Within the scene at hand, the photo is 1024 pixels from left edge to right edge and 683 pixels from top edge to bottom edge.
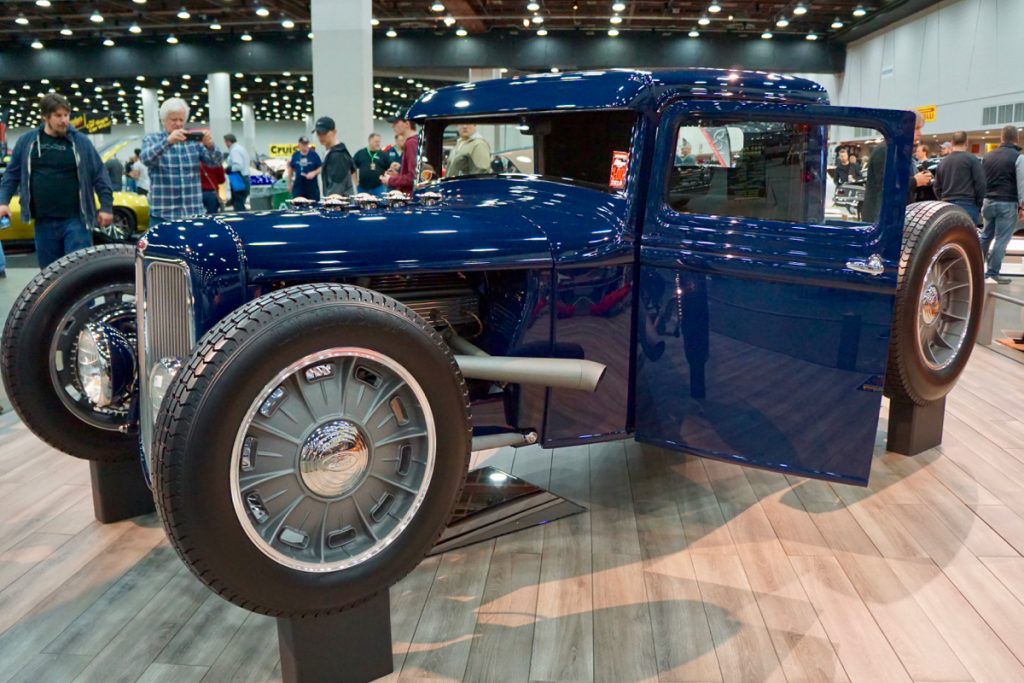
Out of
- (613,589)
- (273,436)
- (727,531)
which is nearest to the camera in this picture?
(273,436)

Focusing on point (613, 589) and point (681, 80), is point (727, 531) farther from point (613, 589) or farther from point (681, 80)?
point (681, 80)

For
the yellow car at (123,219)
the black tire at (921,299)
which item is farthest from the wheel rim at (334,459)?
the yellow car at (123,219)

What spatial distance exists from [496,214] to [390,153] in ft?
24.8

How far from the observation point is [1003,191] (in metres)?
9.45

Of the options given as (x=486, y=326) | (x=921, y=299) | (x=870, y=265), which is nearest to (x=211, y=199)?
(x=486, y=326)

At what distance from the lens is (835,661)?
256cm

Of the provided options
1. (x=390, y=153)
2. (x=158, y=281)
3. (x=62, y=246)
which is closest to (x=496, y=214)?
(x=158, y=281)

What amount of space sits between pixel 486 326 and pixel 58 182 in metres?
3.97

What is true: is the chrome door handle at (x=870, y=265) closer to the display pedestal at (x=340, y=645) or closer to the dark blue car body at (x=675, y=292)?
the dark blue car body at (x=675, y=292)

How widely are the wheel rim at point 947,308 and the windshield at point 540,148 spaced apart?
183 centimetres

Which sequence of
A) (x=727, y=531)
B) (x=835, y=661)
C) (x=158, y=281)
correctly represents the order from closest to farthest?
(x=835, y=661) < (x=158, y=281) < (x=727, y=531)

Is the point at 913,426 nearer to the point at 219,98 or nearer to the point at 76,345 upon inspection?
the point at 76,345

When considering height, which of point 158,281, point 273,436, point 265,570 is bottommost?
point 265,570

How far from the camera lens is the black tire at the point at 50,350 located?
326cm
